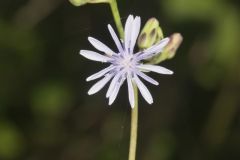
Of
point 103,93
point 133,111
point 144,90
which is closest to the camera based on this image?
point 133,111

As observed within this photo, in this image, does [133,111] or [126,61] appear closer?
[133,111]

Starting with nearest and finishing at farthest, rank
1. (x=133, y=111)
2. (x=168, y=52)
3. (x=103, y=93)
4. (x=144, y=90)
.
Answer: (x=133, y=111)
(x=144, y=90)
(x=168, y=52)
(x=103, y=93)

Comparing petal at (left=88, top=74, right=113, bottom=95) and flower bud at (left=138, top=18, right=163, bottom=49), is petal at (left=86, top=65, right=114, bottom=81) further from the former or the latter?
flower bud at (left=138, top=18, right=163, bottom=49)

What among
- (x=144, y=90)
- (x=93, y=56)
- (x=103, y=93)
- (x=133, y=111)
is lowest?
(x=133, y=111)

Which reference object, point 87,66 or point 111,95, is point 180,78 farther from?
point 111,95

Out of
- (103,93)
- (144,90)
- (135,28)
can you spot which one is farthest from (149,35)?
(103,93)

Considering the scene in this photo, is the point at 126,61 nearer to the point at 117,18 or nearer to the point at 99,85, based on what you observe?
the point at 99,85

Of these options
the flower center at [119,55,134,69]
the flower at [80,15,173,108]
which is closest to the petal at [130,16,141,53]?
the flower at [80,15,173,108]

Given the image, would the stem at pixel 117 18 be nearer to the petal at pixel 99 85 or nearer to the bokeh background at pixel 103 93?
the petal at pixel 99 85
